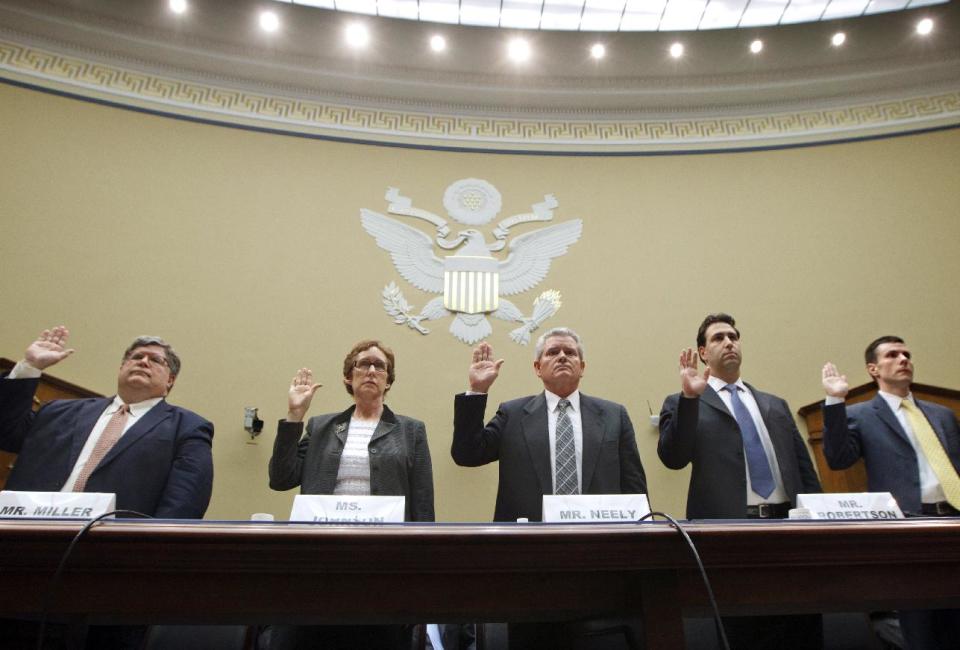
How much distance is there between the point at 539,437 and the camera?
2.09 meters

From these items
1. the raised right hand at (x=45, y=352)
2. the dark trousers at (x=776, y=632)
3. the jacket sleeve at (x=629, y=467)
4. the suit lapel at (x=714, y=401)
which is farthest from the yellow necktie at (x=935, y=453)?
the raised right hand at (x=45, y=352)

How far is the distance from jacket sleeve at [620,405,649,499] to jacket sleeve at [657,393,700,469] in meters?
0.12

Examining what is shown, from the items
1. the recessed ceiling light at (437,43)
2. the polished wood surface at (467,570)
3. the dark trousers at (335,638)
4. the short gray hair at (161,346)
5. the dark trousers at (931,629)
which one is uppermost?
the recessed ceiling light at (437,43)

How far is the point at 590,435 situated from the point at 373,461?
701 millimetres

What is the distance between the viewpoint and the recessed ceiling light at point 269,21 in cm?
509

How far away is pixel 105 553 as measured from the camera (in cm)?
98

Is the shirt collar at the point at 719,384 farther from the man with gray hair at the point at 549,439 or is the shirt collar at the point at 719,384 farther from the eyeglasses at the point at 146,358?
the eyeglasses at the point at 146,358

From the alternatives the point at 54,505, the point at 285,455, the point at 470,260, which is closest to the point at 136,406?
the point at 285,455

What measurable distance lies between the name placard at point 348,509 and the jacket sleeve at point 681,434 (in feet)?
3.43

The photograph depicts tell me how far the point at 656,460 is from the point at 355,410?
2757 millimetres

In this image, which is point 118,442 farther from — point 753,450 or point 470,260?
point 470,260

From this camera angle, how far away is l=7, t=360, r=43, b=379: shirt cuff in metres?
2.05

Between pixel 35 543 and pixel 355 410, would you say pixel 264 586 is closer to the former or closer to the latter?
pixel 35 543

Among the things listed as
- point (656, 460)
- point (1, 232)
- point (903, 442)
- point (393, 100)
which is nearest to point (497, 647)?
point (903, 442)
